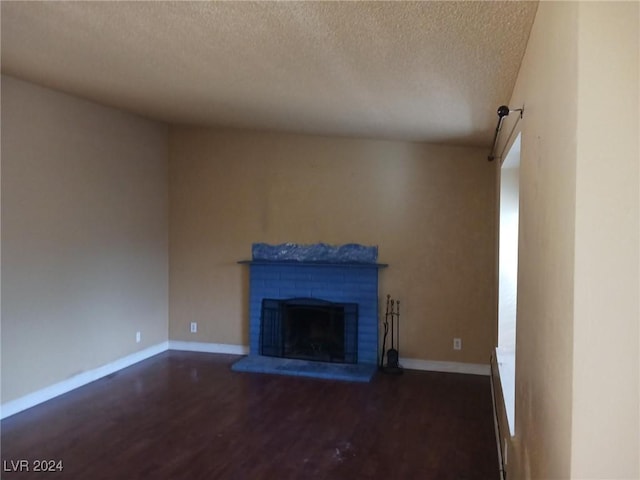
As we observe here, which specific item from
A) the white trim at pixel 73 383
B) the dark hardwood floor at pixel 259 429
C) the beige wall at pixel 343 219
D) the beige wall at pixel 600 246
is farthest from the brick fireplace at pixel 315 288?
the beige wall at pixel 600 246

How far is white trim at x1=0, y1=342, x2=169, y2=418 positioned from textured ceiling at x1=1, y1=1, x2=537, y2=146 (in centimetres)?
245

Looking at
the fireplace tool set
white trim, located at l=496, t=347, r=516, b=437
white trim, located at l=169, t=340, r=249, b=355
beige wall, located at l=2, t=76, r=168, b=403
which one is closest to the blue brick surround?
the fireplace tool set

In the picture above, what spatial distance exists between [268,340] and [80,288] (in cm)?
199

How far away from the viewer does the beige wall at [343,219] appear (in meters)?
5.10

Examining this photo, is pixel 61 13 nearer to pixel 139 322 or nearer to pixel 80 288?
pixel 80 288

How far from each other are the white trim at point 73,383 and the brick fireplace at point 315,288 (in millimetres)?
1087

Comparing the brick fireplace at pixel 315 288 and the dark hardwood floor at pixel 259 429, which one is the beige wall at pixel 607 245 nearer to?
the dark hardwood floor at pixel 259 429

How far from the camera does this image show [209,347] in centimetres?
588

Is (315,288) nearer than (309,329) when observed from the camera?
Yes

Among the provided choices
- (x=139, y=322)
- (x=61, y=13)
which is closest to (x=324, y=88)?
(x=61, y=13)

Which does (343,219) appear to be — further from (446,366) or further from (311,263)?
(446,366)

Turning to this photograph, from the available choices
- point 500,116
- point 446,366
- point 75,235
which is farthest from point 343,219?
point 500,116

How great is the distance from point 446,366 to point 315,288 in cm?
156

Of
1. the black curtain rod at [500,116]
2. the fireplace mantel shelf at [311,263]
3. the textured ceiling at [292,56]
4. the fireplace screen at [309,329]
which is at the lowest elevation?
the fireplace screen at [309,329]
